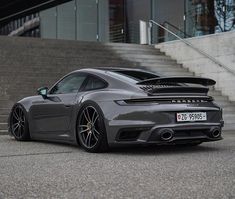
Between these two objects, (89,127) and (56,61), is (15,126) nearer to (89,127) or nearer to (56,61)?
(89,127)

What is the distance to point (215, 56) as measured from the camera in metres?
16.5

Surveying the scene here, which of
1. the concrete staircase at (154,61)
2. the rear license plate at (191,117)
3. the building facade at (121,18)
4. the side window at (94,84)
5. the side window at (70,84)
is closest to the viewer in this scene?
the rear license plate at (191,117)

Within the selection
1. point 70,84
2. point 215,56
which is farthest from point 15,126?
point 215,56

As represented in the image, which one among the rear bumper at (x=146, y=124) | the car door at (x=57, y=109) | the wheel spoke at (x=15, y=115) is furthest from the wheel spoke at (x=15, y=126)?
the rear bumper at (x=146, y=124)

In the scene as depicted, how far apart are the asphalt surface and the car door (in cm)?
39

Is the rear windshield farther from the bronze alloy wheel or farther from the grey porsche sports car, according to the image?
the bronze alloy wheel

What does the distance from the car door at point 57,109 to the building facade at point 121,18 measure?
31.7 ft

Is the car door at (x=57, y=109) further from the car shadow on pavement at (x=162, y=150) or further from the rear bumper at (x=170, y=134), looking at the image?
the rear bumper at (x=170, y=134)

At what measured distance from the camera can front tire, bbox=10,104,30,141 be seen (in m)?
9.72

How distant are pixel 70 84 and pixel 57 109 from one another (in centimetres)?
44

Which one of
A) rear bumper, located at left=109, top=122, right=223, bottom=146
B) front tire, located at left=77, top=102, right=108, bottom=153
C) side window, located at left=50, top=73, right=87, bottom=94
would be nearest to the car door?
side window, located at left=50, top=73, right=87, bottom=94

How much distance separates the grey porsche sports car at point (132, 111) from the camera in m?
7.50

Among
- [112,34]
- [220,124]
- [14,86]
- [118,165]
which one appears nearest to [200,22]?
[112,34]

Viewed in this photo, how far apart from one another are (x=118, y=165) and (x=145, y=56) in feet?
40.6
